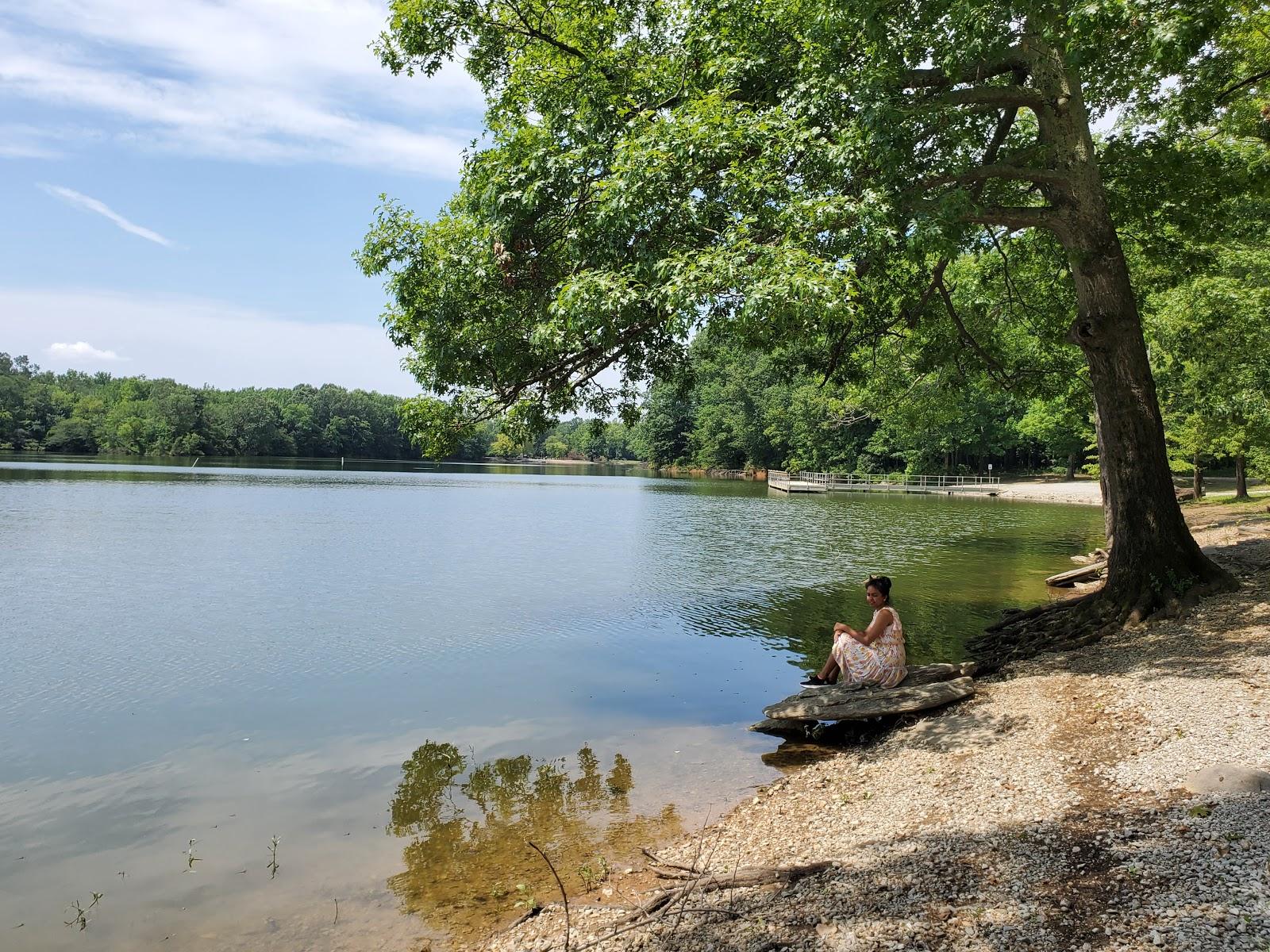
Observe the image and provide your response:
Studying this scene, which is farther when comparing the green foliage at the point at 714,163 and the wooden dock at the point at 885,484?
the wooden dock at the point at 885,484

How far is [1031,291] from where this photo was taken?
56.3ft

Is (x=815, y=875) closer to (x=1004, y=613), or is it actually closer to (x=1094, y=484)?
(x=1004, y=613)

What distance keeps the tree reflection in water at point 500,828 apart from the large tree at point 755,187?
188 inches

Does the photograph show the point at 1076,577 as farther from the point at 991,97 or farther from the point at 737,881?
the point at 737,881

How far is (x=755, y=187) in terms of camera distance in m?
9.10

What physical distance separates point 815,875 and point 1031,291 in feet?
50.5

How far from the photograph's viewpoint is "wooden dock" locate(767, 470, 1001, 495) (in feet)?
217

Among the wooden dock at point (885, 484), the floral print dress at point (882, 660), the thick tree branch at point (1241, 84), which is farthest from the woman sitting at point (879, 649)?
the wooden dock at point (885, 484)

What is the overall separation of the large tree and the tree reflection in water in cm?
478

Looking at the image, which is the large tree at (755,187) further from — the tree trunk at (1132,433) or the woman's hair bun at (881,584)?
the woman's hair bun at (881,584)

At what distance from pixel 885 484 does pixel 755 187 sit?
211 ft

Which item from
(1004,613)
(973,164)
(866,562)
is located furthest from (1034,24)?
(866,562)

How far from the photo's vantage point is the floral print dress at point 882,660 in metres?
9.36

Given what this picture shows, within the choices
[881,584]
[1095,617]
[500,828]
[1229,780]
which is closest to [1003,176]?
[881,584]
